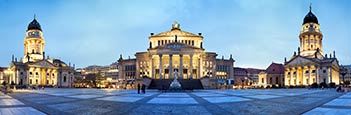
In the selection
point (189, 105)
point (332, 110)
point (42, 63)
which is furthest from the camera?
point (42, 63)

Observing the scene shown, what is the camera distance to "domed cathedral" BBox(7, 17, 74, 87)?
11525 centimetres

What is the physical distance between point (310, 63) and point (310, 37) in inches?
462

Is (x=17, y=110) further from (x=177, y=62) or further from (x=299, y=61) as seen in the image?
(x=299, y=61)

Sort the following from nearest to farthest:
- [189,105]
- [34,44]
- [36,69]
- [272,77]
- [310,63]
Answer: [189,105] → [310,63] → [36,69] → [34,44] → [272,77]

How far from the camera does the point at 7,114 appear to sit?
49.4 ft

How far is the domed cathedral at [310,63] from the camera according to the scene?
10050 cm

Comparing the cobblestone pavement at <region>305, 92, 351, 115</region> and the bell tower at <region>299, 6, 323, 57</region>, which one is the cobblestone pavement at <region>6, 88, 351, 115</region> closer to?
the cobblestone pavement at <region>305, 92, 351, 115</region>

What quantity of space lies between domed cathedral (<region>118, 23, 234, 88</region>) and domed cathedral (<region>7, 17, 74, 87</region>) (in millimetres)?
34324

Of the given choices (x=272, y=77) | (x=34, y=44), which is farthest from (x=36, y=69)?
(x=272, y=77)

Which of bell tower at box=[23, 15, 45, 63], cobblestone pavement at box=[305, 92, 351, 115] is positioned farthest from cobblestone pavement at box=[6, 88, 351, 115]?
bell tower at box=[23, 15, 45, 63]

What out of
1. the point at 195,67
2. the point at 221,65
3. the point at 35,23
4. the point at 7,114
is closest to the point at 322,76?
the point at 221,65

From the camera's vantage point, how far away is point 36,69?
393 ft

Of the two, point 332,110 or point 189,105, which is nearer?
point 332,110

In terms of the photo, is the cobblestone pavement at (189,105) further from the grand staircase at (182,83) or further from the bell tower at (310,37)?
the bell tower at (310,37)
